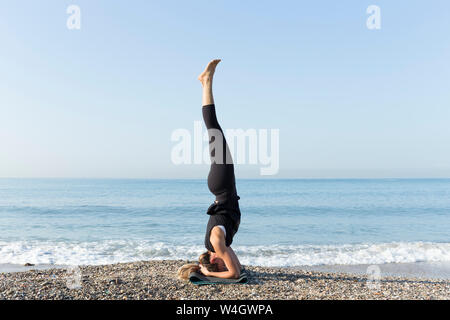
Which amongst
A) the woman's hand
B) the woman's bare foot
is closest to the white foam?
the woman's hand

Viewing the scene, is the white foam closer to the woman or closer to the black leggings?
the woman

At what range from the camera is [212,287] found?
18.2 feet

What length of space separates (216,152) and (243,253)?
6.21 metres

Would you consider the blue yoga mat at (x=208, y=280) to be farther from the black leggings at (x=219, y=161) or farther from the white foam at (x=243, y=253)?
the white foam at (x=243, y=253)

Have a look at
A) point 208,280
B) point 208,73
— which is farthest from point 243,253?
point 208,73

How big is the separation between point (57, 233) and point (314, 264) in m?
11.2

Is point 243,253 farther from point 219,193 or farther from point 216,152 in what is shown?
point 216,152

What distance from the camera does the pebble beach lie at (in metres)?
5.09

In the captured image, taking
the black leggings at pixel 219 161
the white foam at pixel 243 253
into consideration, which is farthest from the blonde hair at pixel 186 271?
the white foam at pixel 243 253

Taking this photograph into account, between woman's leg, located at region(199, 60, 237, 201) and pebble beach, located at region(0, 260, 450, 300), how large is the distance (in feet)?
5.01

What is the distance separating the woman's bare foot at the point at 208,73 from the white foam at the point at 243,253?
5659mm
